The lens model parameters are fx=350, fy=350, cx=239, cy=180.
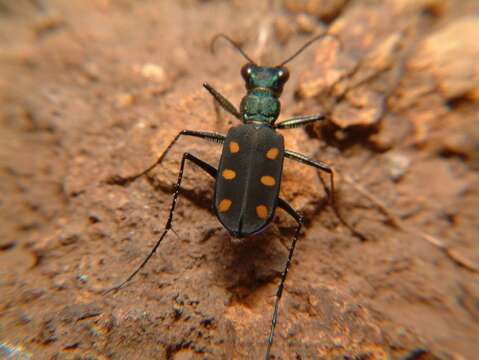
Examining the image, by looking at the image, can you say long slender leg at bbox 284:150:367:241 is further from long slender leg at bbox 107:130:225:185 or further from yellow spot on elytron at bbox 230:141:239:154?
long slender leg at bbox 107:130:225:185

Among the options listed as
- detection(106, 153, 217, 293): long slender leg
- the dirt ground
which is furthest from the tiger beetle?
the dirt ground

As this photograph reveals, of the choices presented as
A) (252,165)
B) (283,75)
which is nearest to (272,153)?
(252,165)

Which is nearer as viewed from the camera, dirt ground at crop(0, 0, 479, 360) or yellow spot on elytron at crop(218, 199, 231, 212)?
dirt ground at crop(0, 0, 479, 360)

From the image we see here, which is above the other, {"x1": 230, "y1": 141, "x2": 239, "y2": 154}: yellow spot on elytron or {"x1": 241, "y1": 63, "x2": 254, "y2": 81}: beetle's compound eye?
{"x1": 241, "y1": 63, "x2": 254, "y2": 81}: beetle's compound eye

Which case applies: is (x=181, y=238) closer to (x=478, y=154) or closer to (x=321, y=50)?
(x=321, y=50)

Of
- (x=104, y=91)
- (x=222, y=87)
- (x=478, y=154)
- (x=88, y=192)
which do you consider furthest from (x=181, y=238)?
(x=478, y=154)

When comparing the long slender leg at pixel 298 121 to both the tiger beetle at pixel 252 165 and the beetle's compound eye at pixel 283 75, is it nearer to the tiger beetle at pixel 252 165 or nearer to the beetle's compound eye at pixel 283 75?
the tiger beetle at pixel 252 165

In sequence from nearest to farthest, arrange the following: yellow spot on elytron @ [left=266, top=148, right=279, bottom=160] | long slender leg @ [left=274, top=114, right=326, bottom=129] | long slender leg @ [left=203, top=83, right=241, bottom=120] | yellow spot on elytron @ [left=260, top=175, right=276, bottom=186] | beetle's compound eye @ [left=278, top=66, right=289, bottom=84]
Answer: yellow spot on elytron @ [left=260, top=175, right=276, bottom=186], yellow spot on elytron @ [left=266, top=148, right=279, bottom=160], long slender leg @ [left=274, top=114, right=326, bottom=129], long slender leg @ [left=203, top=83, right=241, bottom=120], beetle's compound eye @ [left=278, top=66, right=289, bottom=84]
